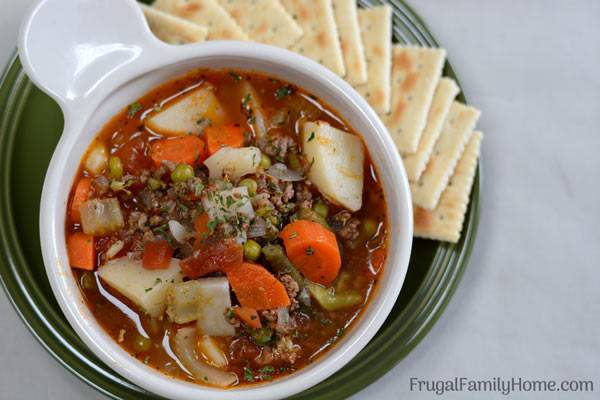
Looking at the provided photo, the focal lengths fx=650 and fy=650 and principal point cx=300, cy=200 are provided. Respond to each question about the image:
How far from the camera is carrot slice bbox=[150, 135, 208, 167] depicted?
12.7 ft

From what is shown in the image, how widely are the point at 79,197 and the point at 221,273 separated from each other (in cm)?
97

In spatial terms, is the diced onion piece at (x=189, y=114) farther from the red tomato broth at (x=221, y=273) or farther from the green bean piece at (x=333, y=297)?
the green bean piece at (x=333, y=297)

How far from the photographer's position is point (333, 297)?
12.5ft

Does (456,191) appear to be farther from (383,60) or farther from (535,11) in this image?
(535,11)

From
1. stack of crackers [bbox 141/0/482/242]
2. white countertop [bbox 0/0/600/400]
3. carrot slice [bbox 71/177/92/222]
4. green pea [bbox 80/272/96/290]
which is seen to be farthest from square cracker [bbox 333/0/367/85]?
green pea [bbox 80/272/96/290]

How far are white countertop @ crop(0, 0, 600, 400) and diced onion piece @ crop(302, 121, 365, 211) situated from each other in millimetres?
1302

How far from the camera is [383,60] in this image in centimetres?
440

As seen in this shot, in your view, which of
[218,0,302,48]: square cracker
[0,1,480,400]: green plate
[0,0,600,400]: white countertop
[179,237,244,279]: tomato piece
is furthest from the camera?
[0,0,600,400]: white countertop

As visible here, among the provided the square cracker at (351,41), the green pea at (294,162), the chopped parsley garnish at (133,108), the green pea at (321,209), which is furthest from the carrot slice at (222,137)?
the square cracker at (351,41)

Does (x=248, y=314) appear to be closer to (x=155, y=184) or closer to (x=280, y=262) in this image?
(x=280, y=262)

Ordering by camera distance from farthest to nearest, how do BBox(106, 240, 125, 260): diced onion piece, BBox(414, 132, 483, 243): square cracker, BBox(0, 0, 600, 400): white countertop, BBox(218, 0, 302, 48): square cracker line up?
1. BBox(0, 0, 600, 400): white countertop
2. BBox(218, 0, 302, 48): square cracker
3. BBox(414, 132, 483, 243): square cracker
4. BBox(106, 240, 125, 260): diced onion piece

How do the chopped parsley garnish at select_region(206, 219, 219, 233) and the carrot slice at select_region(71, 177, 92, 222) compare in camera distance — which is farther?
the carrot slice at select_region(71, 177, 92, 222)

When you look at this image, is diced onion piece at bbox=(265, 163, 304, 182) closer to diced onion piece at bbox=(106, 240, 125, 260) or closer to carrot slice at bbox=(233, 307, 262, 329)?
carrot slice at bbox=(233, 307, 262, 329)

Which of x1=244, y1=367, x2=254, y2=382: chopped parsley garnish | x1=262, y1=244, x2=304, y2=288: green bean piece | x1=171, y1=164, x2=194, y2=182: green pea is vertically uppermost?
x1=171, y1=164, x2=194, y2=182: green pea
